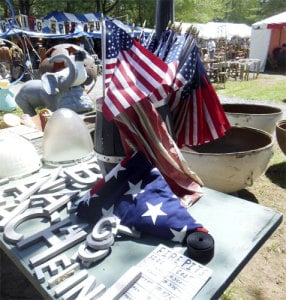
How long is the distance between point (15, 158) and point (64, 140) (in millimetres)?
279

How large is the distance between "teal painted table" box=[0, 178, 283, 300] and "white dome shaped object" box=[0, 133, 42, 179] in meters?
0.48

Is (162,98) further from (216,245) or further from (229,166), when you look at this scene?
(229,166)

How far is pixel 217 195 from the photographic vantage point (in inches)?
60.1

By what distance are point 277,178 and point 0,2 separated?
68.6 ft

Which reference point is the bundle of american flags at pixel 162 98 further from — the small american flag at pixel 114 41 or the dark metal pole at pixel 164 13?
the dark metal pole at pixel 164 13

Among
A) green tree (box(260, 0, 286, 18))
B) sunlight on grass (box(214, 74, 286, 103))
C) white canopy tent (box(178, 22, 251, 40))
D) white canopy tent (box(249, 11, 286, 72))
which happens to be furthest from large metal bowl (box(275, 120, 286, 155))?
green tree (box(260, 0, 286, 18))

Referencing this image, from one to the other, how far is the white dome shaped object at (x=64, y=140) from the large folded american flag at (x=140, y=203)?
572 millimetres

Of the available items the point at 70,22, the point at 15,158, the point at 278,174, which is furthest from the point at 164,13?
the point at 70,22

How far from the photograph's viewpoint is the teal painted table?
101cm

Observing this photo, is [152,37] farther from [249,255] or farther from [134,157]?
[249,255]

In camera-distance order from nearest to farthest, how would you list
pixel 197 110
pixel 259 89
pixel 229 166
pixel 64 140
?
pixel 197 110, pixel 64 140, pixel 229 166, pixel 259 89

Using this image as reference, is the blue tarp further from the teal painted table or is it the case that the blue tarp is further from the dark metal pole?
the teal painted table

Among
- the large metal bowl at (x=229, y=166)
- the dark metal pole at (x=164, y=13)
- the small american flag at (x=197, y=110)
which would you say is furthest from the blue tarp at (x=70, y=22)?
the small american flag at (x=197, y=110)

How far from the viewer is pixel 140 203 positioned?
4.04ft
